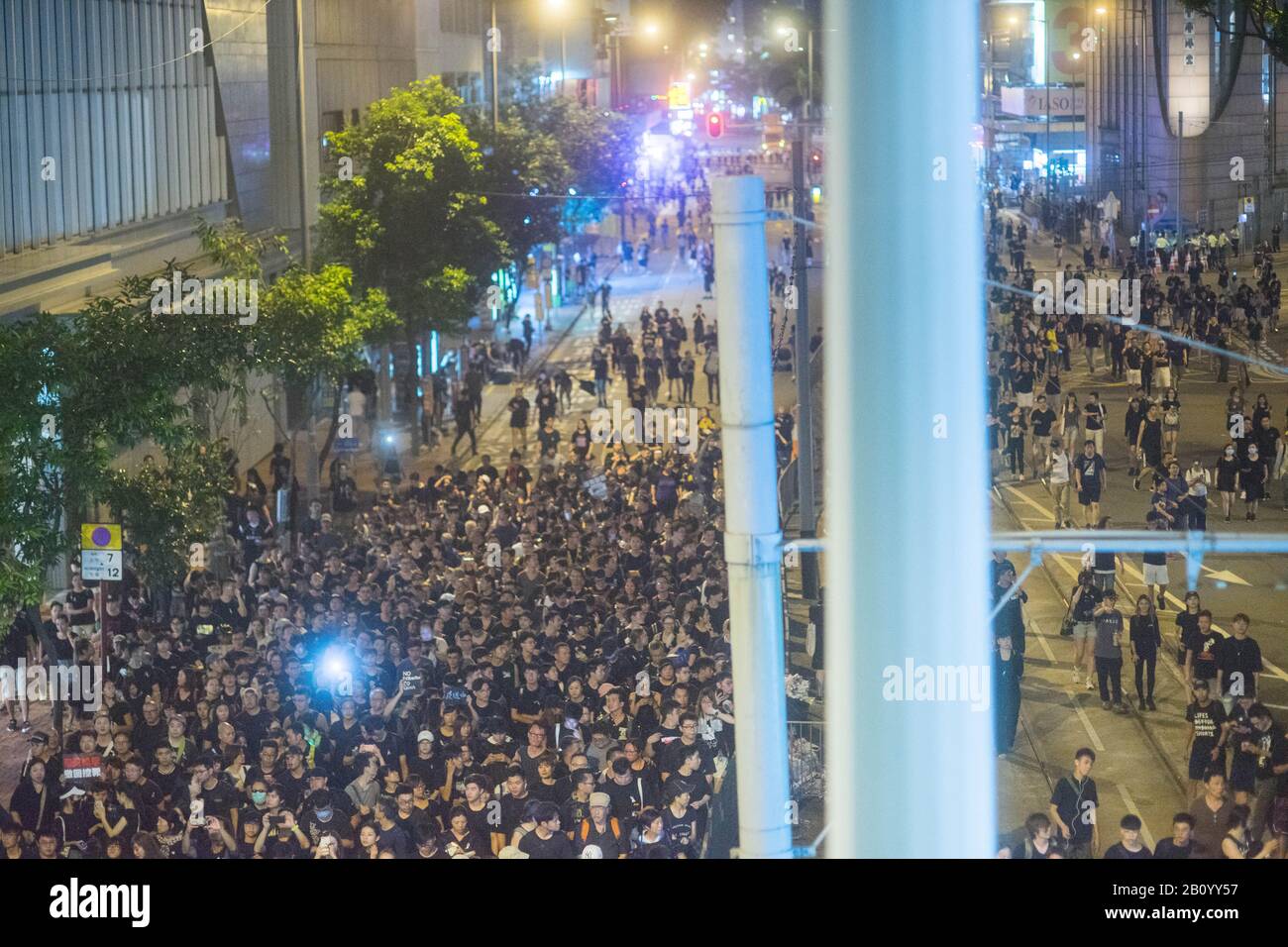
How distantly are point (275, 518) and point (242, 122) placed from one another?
41.3 feet

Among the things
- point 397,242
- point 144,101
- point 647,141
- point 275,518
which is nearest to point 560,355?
point 397,242

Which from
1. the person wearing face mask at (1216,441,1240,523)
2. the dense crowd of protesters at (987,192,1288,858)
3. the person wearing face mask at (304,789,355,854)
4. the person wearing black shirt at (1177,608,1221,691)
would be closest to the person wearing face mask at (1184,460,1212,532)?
the dense crowd of protesters at (987,192,1288,858)

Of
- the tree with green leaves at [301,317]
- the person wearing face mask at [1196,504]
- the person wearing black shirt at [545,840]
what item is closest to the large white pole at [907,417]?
the person wearing black shirt at [545,840]

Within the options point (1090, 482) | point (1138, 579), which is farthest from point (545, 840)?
point (1090, 482)

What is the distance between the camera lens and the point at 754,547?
179 inches

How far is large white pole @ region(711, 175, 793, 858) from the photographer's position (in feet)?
14.7

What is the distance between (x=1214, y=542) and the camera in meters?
4.92

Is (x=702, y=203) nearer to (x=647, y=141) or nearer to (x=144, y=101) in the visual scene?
(x=647, y=141)

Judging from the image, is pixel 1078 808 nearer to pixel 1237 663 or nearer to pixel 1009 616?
pixel 1237 663

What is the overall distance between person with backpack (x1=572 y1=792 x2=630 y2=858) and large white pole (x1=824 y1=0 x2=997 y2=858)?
7.17 metres

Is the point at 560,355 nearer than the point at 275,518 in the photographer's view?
No

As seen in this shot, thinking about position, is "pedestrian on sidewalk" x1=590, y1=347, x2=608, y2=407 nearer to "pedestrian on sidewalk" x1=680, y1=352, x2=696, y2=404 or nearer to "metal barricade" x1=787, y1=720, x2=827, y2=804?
"pedestrian on sidewalk" x1=680, y1=352, x2=696, y2=404

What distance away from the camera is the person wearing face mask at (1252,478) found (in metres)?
23.8

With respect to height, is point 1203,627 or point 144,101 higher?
point 144,101
